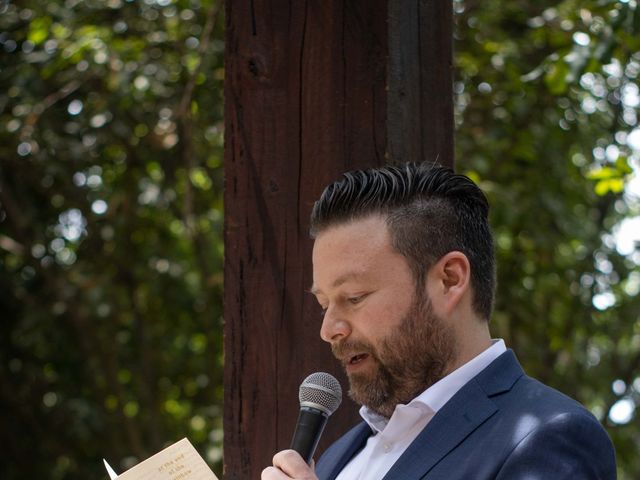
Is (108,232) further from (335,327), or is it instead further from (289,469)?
(289,469)

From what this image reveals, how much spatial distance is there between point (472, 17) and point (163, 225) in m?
2.79

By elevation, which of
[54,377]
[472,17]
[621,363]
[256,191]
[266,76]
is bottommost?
[621,363]

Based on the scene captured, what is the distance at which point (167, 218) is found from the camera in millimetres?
8383

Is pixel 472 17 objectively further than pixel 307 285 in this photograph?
Yes

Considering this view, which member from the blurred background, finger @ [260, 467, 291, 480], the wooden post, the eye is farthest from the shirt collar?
the blurred background

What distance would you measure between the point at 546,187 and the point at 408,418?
518 centimetres

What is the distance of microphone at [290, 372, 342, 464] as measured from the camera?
236cm

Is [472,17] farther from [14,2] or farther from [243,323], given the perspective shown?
[243,323]

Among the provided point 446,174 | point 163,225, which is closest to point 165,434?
point 163,225

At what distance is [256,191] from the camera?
3.07 meters

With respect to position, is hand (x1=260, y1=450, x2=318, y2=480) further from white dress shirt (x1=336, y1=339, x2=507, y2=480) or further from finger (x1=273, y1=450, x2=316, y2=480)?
white dress shirt (x1=336, y1=339, x2=507, y2=480)

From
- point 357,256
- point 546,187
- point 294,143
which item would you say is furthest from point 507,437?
point 546,187

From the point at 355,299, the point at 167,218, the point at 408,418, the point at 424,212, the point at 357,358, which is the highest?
the point at 424,212

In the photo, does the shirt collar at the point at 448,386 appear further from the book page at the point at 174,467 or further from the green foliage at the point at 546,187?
the green foliage at the point at 546,187
